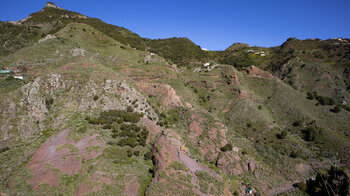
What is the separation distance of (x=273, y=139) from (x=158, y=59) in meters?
40.1

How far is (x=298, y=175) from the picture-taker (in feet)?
99.9

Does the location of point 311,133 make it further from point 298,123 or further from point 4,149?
point 4,149

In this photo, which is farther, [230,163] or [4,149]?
[230,163]

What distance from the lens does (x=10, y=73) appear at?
34.5 m

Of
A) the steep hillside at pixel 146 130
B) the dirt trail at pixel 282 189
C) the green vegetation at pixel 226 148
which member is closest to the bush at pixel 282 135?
the steep hillside at pixel 146 130

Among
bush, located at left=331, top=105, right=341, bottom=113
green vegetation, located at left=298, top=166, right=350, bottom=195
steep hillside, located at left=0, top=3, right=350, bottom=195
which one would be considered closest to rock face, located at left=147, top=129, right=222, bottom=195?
steep hillside, located at left=0, top=3, right=350, bottom=195

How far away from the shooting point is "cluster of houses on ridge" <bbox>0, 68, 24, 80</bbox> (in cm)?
3353

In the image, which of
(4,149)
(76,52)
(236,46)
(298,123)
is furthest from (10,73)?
(236,46)

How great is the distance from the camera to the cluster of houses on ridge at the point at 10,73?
110 ft

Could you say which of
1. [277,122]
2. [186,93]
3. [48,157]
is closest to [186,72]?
[186,93]

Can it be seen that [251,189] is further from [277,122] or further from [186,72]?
[186,72]

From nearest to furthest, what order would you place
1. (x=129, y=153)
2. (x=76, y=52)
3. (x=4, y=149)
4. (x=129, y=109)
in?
(x=4, y=149), (x=129, y=153), (x=129, y=109), (x=76, y=52)

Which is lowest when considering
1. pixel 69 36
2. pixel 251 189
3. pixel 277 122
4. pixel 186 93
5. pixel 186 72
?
pixel 251 189

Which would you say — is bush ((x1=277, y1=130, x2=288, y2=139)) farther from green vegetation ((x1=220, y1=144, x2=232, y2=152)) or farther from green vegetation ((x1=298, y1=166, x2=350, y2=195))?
green vegetation ((x1=220, y1=144, x2=232, y2=152))
